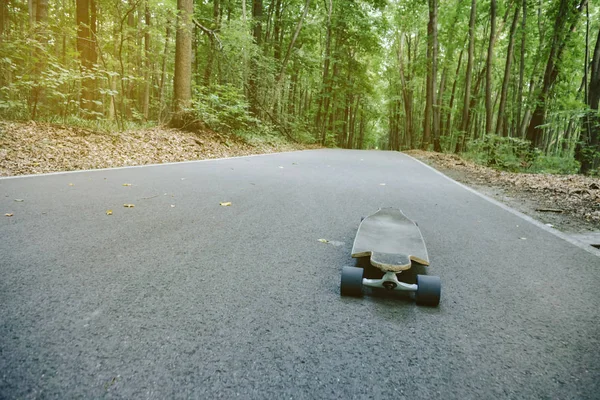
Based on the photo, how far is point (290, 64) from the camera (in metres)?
25.9

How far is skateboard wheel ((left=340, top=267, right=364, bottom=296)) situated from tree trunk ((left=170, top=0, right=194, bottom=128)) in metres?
11.6

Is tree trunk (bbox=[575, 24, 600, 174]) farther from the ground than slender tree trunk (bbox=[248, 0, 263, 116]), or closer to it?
closer to it

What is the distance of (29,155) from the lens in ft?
22.8

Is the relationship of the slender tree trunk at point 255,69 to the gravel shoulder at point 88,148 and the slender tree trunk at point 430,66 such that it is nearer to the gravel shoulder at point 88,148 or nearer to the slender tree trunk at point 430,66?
the gravel shoulder at point 88,148

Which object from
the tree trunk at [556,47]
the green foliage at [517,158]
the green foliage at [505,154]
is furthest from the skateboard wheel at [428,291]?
the tree trunk at [556,47]

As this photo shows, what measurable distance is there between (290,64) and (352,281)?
86.3ft

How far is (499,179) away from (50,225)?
9.23m

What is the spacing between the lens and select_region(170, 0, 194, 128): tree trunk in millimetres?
11492

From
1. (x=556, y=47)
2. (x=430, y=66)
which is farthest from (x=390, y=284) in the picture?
(x=430, y=66)

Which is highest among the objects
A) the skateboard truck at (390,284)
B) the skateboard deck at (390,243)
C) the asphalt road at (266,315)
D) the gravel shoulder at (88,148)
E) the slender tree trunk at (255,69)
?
the slender tree trunk at (255,69)

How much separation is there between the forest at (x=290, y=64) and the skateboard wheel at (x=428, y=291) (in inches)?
355

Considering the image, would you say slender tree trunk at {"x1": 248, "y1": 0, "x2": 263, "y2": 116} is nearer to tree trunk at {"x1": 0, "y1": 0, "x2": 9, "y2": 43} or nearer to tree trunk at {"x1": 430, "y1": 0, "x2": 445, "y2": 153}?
tree trunk at {"x1": 430, "y1": 0, "x2": 445, "y2": 153}

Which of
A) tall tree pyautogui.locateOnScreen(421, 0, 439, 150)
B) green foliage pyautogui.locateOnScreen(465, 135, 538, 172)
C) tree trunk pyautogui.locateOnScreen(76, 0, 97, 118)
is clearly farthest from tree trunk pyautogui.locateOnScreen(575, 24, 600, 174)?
tree trunk pyautogui.locateOnScreen(76, 0, 97, 118)

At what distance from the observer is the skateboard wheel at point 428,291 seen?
6.57ft
